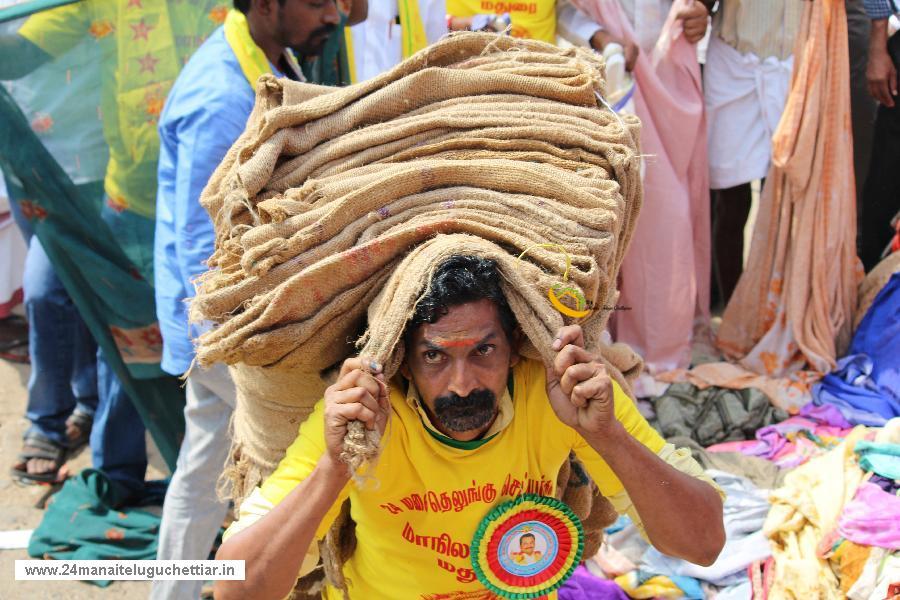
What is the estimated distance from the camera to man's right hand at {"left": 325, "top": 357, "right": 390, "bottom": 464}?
1866mm

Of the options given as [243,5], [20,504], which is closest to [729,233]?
[243,5]

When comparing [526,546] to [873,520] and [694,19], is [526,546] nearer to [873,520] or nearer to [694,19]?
[873,520]

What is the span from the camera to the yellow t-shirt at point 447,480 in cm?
213

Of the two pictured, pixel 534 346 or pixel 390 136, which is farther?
pixel 390 136

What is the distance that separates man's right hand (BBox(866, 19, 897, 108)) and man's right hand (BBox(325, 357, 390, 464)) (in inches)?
160

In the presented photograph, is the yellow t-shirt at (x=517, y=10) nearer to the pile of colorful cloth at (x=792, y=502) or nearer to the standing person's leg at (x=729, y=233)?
the standing person's leg at (x=729, y=233)

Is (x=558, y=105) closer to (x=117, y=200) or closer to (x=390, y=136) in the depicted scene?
(x=390, y=136)

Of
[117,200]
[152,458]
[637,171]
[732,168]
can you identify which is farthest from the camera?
[732,168]

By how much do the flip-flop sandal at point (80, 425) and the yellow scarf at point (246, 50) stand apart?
8.06 ft

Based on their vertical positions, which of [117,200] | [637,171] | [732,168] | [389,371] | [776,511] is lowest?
[776,511]

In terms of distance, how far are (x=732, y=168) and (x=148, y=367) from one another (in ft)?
10.3

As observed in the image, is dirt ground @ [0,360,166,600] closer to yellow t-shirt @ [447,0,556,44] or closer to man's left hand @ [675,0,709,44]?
yellow t-shirt @ [447,0,556,44]

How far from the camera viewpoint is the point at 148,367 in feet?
12.7

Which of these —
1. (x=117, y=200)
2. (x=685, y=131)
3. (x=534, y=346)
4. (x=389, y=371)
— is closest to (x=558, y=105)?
(x=534, y=346)
